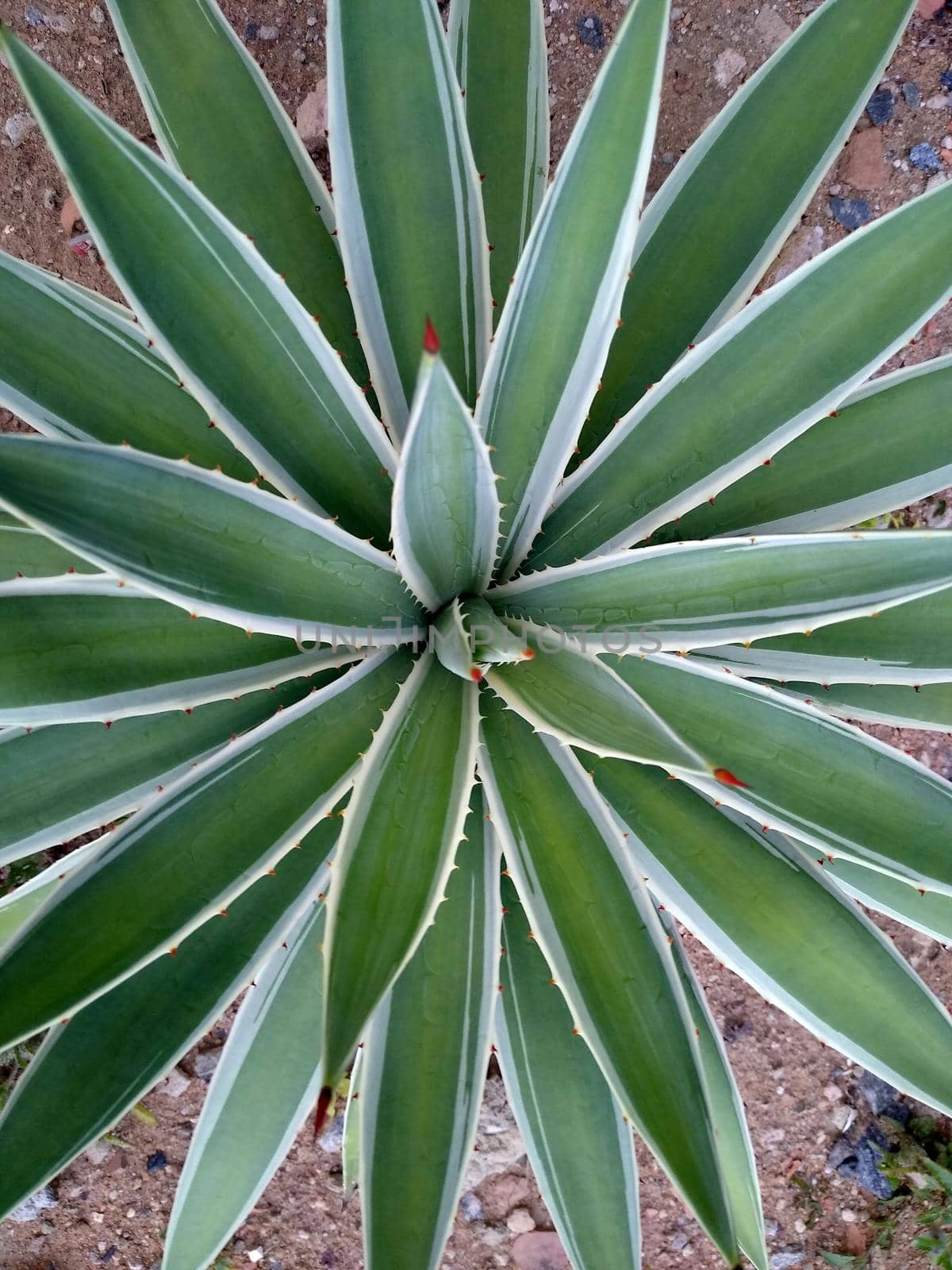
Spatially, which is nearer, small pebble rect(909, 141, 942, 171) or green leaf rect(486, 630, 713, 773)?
green leaf rect(486, 630, 713, 773)

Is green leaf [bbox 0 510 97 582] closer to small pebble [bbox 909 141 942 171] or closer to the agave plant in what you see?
the agave plant

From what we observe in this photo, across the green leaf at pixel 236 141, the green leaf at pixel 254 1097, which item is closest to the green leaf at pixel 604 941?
the green leaf at pixel 254 1097

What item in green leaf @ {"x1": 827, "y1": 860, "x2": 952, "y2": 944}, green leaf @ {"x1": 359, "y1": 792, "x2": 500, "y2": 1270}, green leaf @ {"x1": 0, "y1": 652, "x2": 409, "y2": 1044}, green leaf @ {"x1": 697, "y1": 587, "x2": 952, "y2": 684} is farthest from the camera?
green leaf @ {"x1": 827, "y1": 860, "x2": 952, "y2": 944}

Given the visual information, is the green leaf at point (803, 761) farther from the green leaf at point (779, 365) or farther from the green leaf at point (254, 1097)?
the green leaf at point (254, 1097)

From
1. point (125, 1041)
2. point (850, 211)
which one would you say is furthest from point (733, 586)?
point (850, 211)

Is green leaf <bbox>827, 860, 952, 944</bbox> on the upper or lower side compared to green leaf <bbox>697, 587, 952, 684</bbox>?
lower

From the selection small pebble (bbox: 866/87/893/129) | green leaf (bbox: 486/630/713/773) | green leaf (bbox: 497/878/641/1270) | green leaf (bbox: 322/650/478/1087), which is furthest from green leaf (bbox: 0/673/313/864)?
small pebble (bbox: 866/87/893/129)
